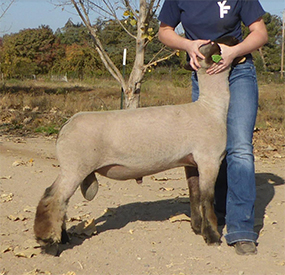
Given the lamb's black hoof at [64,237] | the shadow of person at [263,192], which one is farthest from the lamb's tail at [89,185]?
the shadow of person at [263,192]

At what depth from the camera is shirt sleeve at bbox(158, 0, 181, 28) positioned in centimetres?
505

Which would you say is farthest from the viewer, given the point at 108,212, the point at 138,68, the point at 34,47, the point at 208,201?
the point at 34,47

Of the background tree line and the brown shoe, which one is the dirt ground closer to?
the brown shoe

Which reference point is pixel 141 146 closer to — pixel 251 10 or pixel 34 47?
pixel 251 10

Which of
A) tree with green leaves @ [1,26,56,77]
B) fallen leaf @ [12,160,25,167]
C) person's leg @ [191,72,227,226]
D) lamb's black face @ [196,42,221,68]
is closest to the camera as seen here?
lamb's black face @ [196,42,221,68]

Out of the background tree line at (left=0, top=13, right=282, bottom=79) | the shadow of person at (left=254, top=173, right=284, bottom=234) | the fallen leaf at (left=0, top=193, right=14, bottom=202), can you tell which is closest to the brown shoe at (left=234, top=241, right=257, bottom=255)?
the shadow of person at (left=254, top=173, right=284, bottom=234)

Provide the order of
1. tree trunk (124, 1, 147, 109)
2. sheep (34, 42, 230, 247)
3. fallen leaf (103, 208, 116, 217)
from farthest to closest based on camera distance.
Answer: tree trunk (124, 1, 147, 109) < fallen leaf (103, 208, 116, 217) < sheep (34, 42, 230, 247)

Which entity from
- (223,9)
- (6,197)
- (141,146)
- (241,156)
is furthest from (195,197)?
(6,197)

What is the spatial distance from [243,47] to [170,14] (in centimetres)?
95

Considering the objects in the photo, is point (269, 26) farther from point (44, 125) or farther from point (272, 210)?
point (272, 210)

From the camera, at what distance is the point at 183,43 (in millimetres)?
4734

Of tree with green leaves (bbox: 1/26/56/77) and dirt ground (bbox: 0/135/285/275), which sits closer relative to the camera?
dirt ground (bbox: 0/135/285/275)

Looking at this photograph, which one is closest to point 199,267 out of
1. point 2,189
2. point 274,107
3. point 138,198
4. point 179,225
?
point 179,225

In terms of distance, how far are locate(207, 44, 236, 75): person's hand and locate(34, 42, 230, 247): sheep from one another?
0.05 metres
